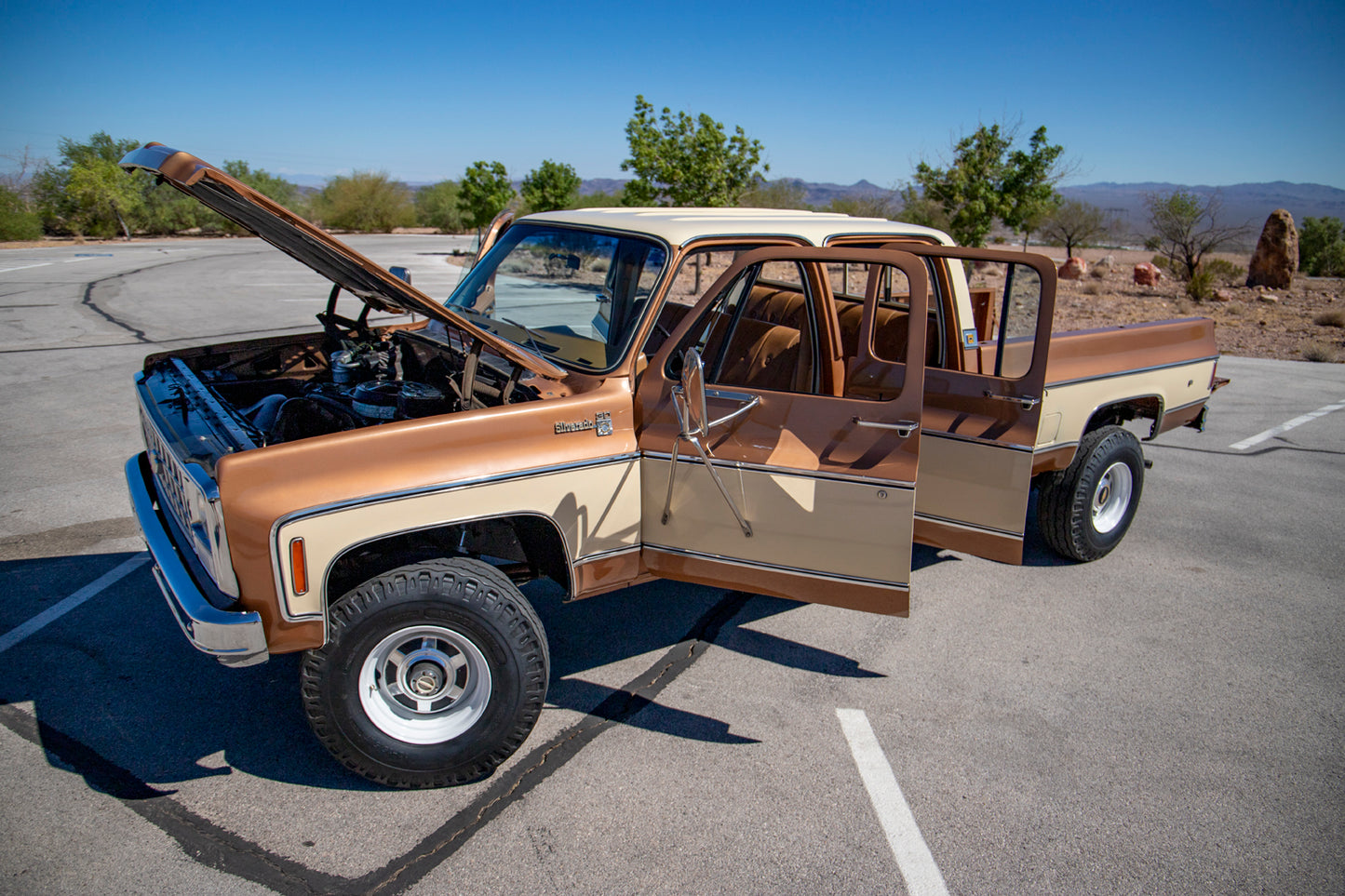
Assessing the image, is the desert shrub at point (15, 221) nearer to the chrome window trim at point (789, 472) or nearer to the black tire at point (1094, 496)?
the chrome window trim at point (789, 472)

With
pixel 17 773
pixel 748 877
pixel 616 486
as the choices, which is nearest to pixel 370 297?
pixel 616 486

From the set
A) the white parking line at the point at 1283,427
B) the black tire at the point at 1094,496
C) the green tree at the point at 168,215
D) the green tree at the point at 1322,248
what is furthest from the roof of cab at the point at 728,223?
the green tree at the point at 168,215

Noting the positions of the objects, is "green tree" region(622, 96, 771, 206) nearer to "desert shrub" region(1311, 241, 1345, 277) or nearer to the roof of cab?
the roof of cab

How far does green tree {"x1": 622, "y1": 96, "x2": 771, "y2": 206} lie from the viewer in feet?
68.6

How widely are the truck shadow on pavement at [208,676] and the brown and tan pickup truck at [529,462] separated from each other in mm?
604

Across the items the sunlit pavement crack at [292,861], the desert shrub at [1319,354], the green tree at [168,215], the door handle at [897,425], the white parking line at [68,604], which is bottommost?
the sunlit pavement crack at [292,861]

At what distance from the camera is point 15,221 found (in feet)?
110

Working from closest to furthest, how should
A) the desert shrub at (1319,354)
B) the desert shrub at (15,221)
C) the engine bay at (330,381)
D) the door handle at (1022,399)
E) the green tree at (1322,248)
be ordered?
1. the engine bay at (330,381)
2. the door handle at (1022,399)
3. the desert shrub at (1319,354)
4. the desert shrub at (15,221)
5. the green tree at (1322,248)

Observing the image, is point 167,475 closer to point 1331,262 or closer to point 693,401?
point 693,401

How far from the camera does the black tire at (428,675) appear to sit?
2.84 metres

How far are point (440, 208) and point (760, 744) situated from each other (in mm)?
57729

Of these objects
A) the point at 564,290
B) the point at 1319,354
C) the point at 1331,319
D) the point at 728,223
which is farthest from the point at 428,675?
the point at 1331,319

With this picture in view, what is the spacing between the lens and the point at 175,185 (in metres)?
2.55

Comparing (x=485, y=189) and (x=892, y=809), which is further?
(x=485, y=189)
